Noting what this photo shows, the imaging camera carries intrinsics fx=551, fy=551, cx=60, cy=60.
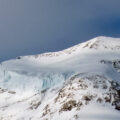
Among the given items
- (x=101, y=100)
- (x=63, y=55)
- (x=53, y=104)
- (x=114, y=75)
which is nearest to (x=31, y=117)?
(x=53, y=104)

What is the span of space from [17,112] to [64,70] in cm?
1488

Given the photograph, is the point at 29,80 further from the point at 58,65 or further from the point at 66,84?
the point at 66,84

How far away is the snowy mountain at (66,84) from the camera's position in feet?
358

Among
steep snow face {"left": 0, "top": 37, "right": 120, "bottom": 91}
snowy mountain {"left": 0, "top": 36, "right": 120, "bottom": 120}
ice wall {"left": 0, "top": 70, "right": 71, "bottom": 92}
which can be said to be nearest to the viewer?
snowy mountain {"left": 0, "top": 36, "right": 120, "bottom": 120}

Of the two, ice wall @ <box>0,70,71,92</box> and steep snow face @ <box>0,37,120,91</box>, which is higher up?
steep snow face @ <box>0,37,120,91</box>

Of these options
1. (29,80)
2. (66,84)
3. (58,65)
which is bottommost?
(66,84)

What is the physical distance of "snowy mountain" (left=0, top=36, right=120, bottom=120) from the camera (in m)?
109

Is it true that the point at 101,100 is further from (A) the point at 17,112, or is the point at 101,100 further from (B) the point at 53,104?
(A) the point at 17,112

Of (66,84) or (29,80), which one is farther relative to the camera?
(29,80)

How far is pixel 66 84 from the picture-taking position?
390 ft

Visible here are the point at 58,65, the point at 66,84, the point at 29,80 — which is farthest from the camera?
the point at 58,65

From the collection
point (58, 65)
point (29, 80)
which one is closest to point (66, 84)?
point (29, 80)

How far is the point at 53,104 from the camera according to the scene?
11350cm

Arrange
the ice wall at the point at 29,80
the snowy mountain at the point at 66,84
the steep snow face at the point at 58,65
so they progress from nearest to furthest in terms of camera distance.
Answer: the snowy mountain at the point at 66,84
the ice wall at the point at 29,80
the steep snow face at the point at 58,65
